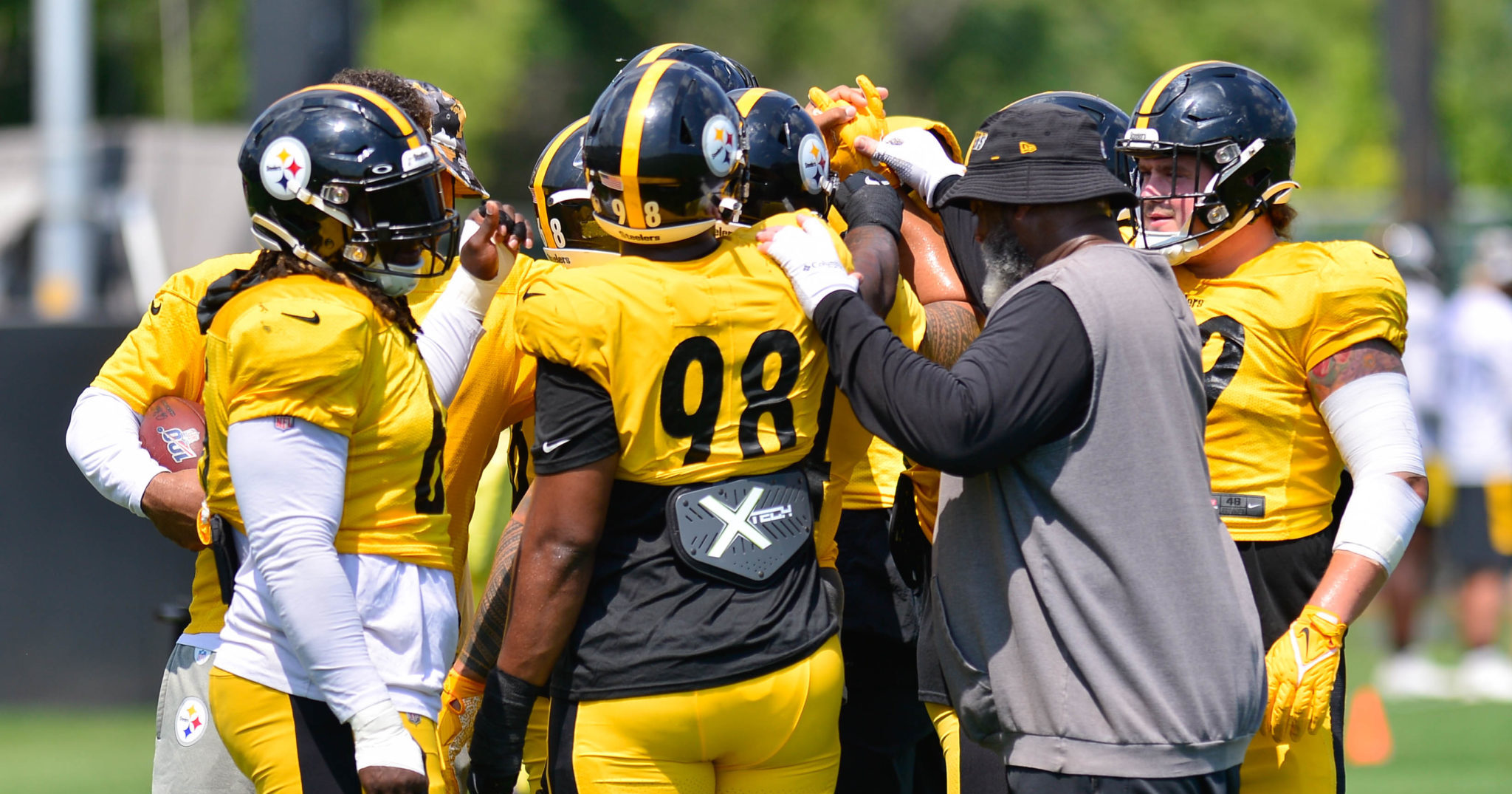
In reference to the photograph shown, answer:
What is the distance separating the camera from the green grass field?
303 inches

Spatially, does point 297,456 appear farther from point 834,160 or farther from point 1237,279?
point 1237,279

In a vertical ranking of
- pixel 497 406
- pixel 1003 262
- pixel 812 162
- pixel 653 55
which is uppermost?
pixel 653 55

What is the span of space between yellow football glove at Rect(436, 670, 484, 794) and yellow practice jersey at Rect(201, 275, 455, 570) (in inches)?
19.4

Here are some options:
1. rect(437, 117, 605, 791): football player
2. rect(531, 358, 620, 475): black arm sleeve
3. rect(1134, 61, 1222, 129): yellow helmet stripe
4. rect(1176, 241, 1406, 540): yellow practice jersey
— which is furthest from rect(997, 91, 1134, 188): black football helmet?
rect(531, 358, 620, 475): black arm sleeve

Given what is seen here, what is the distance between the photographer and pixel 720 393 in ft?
10.6

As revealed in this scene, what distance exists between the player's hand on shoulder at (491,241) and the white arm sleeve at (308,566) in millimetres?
789

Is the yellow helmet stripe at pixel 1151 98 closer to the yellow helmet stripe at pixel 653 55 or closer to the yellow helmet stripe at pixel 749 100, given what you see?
the yellow helmet stripe at pixel 749 100

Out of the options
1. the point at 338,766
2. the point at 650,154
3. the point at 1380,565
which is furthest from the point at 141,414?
the point at 1380,565

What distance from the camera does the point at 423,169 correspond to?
3.32m

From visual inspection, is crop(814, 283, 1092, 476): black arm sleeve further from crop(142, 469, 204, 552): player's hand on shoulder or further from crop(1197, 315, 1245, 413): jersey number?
crop(142, 469, 204, 552): player's hand on shoulder

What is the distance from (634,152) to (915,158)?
1012mm

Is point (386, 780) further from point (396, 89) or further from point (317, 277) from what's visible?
point (396, 89)

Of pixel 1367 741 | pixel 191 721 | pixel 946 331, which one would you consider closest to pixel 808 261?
pixel 946 331

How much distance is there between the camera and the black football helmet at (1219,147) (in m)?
3.87
